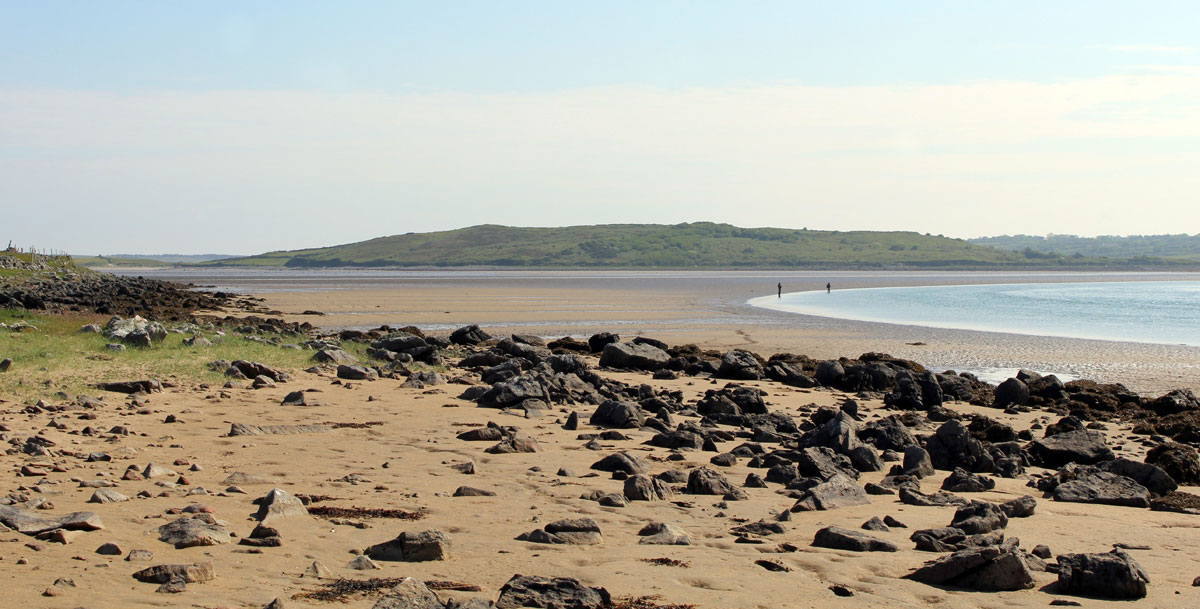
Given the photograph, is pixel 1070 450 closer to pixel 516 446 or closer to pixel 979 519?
pixel 979 519

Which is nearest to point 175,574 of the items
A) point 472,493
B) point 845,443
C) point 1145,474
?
point 472,493

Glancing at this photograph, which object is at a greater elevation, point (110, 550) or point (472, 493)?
point (110, 550)

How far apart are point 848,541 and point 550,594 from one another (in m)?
2.66

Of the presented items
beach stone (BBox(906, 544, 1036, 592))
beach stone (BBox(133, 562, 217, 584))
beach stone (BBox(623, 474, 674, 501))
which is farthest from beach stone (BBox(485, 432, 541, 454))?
beach stone (BBox(906, 544, 1036, 592))

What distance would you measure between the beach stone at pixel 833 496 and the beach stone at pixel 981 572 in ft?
Answer: 7.05

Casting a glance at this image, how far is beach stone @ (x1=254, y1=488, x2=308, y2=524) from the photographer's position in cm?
802

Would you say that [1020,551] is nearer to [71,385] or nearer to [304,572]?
[304,572]

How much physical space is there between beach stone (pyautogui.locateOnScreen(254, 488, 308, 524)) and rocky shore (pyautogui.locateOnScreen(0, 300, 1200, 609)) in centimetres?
2

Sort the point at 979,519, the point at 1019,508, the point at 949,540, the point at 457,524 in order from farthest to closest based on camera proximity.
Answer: the point at 1019,508 < the point at 979,519 < the point at 457,524 < the point at 949,540

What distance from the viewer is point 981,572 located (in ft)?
23.0

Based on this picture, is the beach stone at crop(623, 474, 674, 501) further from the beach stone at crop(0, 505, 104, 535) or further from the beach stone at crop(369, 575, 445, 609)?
the beach stone at crop(0, 505, 104, 535)

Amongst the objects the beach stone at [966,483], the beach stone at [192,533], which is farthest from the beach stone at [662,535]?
the beach stone at [966,483]

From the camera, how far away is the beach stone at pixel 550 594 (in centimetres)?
618

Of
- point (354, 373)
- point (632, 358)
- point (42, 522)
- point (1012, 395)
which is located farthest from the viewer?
point (632, 358)
